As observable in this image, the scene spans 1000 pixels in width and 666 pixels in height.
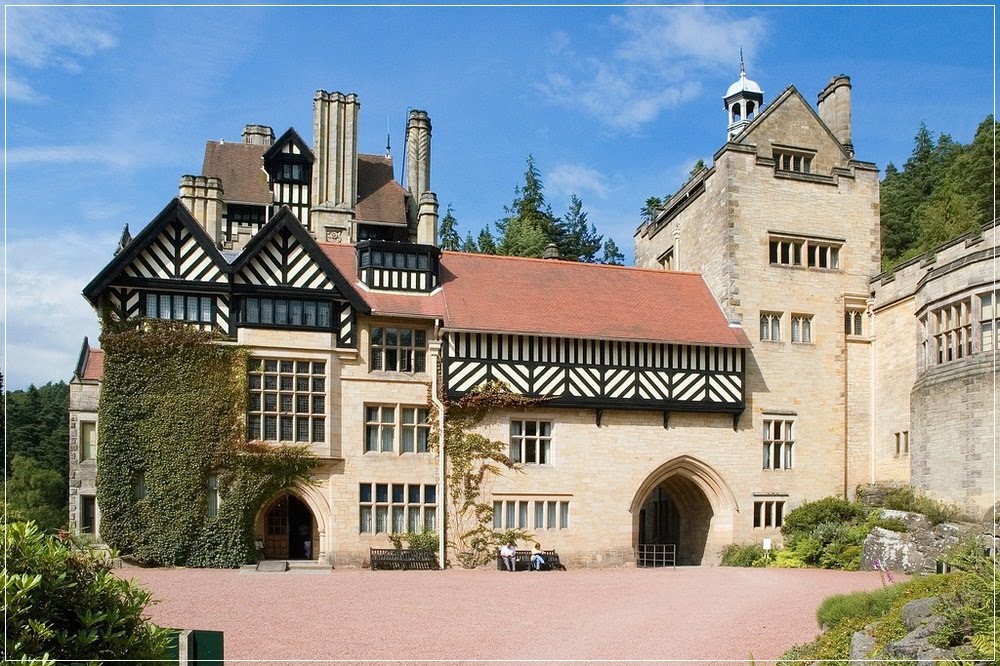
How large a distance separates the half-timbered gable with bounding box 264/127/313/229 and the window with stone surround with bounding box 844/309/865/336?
19280 mm

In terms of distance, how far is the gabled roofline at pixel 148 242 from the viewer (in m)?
21.0

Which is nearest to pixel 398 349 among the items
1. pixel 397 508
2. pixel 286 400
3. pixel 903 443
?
pixel 286 400

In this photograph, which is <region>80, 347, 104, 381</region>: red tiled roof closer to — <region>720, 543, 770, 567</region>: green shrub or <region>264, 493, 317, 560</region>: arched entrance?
<region>264, 493, 317, 560</region>: arched entrance

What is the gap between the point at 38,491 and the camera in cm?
3816

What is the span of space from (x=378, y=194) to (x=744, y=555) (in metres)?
20.8

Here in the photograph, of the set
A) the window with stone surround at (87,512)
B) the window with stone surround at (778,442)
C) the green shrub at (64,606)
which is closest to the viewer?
the green shrub at (64,606)

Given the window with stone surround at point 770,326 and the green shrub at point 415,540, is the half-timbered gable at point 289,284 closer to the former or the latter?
the green shrub at point 415,540

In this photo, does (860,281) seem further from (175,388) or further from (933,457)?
(175,388)

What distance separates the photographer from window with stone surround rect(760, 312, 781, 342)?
86.0ft

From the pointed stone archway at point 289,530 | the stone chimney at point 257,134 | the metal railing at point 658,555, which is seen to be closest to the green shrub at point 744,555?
the metal railing at point 658,555

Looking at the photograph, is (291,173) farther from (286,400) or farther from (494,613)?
(494,613)

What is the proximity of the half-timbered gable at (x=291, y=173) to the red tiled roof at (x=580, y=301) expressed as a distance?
40.1 feet

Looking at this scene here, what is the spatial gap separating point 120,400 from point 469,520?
27.5ft

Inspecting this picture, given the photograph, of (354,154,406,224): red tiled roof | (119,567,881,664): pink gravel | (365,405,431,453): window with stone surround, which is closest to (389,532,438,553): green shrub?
(365,405,431,453): window with stone surround
